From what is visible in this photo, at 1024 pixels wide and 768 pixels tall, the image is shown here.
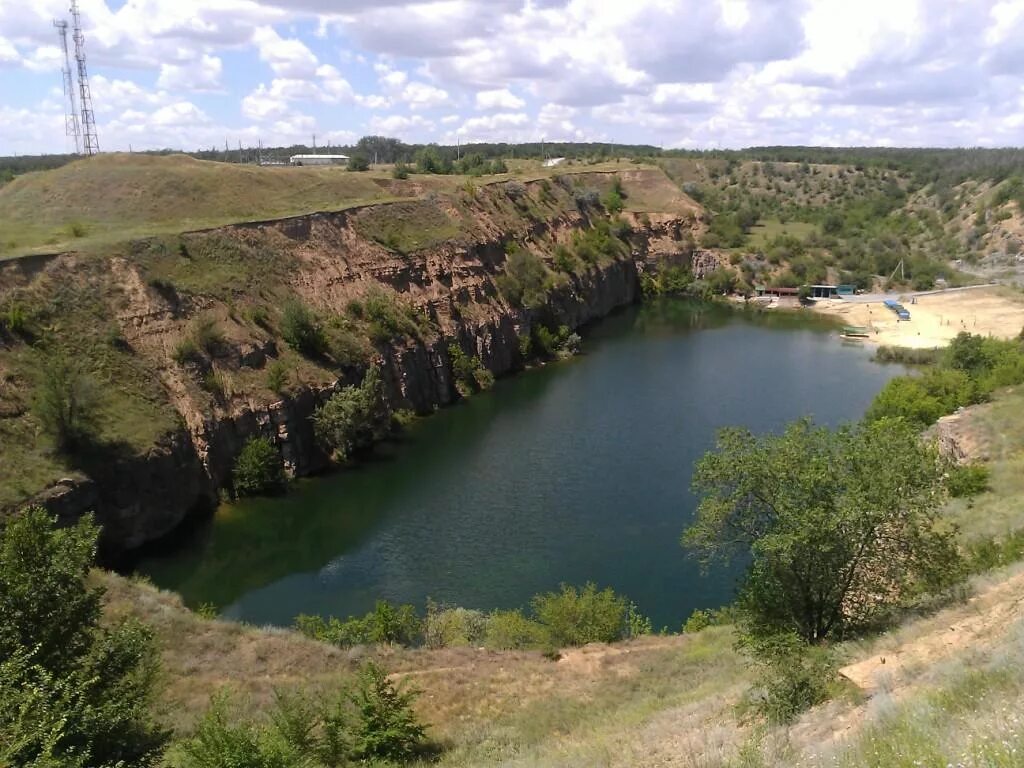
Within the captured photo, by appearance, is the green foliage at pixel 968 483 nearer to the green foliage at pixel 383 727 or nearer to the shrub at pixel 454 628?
the shrub at pixel 454 628

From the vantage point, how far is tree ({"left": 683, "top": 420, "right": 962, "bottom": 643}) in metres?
15.8

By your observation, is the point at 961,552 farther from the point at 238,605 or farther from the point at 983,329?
the point at 983,329

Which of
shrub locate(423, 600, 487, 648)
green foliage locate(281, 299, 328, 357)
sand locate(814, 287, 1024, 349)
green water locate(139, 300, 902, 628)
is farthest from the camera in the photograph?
sand locate(814, 287, 1024, 349)

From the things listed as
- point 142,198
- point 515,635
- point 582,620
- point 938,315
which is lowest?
point 515,635

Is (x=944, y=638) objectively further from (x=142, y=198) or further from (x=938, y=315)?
(x=938, y=315)

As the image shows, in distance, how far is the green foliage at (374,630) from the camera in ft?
81.7

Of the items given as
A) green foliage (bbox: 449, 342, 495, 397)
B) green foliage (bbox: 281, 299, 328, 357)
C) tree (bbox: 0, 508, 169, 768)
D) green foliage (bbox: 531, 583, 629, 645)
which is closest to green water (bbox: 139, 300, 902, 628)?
green foliage (bbox: 449, 342, 495, 397)

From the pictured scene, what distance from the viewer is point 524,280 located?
237 ft

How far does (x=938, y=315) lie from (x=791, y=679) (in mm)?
82138

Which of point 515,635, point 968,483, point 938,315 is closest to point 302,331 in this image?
point 515,635

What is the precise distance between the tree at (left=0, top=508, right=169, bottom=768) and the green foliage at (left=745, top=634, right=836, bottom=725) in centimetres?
→ 1010

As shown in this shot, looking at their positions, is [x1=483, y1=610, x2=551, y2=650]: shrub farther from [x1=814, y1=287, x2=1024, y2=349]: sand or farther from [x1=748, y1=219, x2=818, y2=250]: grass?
[x1=748, y1=219, x2=818, y2=250]: grass

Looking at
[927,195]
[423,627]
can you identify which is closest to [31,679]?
[423,627]

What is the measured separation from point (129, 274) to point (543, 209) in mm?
54075
